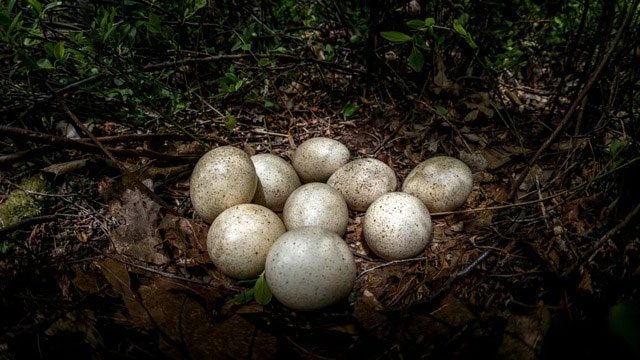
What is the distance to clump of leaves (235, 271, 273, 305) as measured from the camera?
1.93m

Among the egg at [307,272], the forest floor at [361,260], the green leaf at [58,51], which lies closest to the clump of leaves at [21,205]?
the forest floor at [361,260]

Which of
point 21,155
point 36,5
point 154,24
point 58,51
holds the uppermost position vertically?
point 36,5

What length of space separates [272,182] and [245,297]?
2.68ft

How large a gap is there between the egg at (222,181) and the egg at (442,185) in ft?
3.48

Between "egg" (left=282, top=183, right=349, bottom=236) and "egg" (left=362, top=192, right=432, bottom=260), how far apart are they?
18 centimetres

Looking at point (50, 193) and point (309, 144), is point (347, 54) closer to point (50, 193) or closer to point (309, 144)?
point (309, 144)

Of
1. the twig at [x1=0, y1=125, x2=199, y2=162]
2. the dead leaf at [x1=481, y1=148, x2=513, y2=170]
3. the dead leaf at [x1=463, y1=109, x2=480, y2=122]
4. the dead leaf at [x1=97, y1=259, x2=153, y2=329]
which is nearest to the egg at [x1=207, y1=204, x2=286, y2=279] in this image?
the dead leaf at [x1=97, y1=259, x2=153, y2=329]

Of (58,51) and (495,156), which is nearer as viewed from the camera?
(58,51)

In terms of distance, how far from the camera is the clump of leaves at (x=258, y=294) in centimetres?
193

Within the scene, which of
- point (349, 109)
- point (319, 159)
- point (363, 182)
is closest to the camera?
point (363, 182)

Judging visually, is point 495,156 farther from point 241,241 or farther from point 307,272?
point 241,241

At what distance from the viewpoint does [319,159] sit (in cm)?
267

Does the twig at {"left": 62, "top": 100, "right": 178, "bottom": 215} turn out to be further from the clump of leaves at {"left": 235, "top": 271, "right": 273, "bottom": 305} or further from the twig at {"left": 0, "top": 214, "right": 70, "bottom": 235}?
the clump of leaves at {"left": 235, "top": 271, "right": 273, "bottom": 305}

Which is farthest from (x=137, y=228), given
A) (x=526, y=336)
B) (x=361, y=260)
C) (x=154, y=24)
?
(x=526, y=336)
